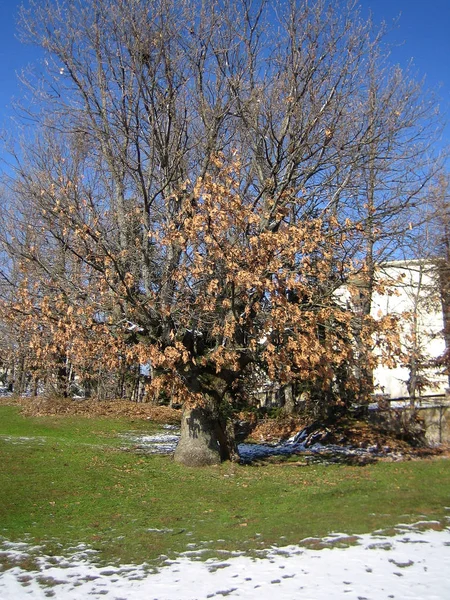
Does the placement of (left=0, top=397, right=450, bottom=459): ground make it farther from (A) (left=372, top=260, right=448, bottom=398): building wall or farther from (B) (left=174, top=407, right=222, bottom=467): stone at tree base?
Answer: (B) (left=174, top=407, right=222, bottom=467): stone at tree base

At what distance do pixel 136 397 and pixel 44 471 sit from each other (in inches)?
659

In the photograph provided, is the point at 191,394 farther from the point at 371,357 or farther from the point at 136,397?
the point at 136,397

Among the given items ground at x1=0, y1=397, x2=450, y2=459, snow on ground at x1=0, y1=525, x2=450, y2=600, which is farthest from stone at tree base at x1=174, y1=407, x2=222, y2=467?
snow on ground at x1=0, y1=525, x2=450, y2=600

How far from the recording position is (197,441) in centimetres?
1119

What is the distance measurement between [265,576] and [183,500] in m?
3.54

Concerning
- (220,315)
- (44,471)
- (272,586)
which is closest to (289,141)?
A: (220,315)

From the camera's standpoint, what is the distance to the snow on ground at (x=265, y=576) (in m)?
4.84

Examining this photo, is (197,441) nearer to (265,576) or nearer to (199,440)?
(199,440)

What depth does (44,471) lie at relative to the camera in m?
10.0

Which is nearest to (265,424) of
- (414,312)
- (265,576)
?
(414,312)

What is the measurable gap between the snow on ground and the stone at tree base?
5084 millimetres

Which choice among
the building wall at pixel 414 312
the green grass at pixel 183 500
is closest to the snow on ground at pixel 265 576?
the green grass at pixel 183 500

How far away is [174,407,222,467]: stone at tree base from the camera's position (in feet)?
36.3

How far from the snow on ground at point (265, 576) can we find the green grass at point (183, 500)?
441mm
